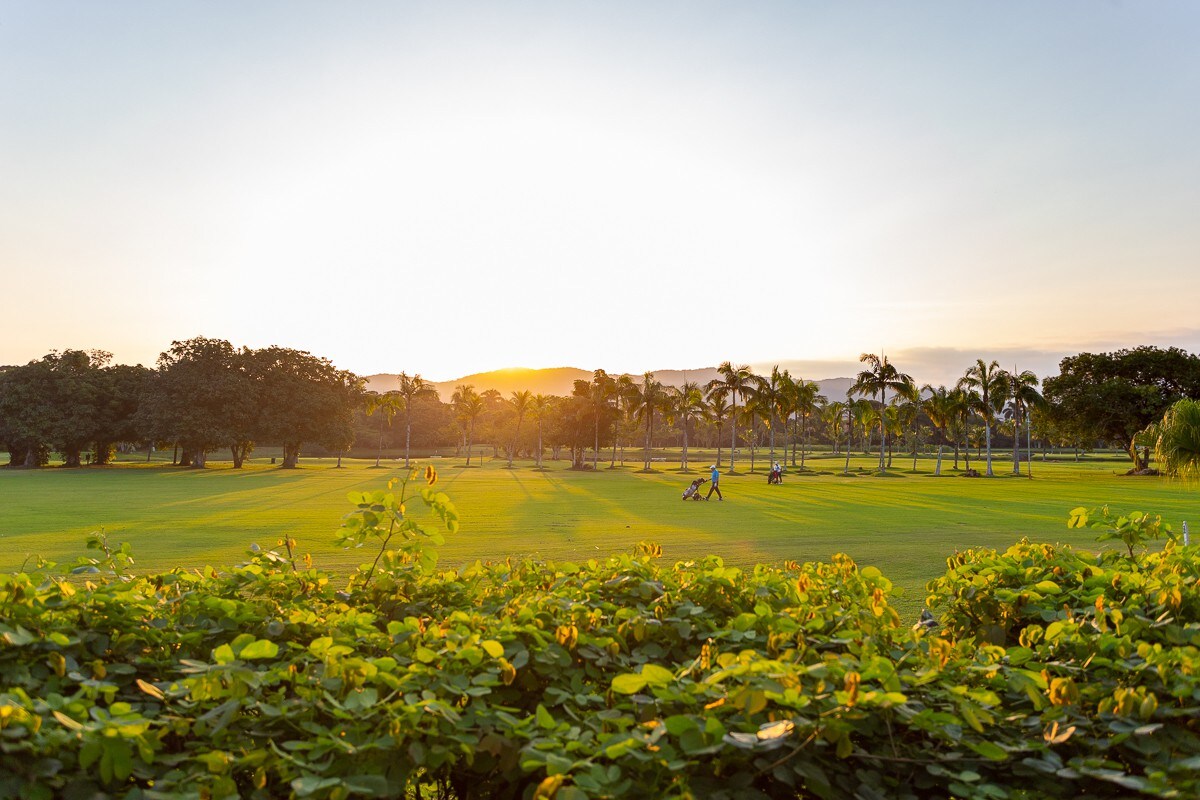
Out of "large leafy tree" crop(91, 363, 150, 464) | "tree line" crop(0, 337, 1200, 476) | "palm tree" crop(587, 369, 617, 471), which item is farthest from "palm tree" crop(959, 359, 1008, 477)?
"large leafy tree" crop(91, 363, 150, 464)

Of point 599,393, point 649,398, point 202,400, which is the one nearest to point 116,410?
point 202,400

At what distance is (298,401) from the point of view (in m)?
75.9

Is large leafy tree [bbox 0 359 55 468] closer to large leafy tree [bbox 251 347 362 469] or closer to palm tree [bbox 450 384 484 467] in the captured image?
large leafy tree [bbox 251 347 362 469]

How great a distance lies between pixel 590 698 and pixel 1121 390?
272ft

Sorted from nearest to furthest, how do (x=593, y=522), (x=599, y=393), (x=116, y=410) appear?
(x=593, y=522) → (x=116, y=410) → (x=599, y=393)

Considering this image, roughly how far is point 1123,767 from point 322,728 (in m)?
2.47

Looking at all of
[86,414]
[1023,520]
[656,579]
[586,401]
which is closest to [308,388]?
[86,414]

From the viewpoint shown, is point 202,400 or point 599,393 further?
point 599,393

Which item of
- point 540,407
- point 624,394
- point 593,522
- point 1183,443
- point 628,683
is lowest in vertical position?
point 593,522

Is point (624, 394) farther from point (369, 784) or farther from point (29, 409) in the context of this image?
point (369, 784)

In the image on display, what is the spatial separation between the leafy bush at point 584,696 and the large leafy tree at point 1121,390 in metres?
78.3

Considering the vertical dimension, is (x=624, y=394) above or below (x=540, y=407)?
above

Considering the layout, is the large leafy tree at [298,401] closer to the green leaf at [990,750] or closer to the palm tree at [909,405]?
the palm tree at [909,405]

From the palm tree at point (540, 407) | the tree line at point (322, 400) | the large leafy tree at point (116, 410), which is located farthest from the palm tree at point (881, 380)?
the large leafy tree at point (116, 410)
